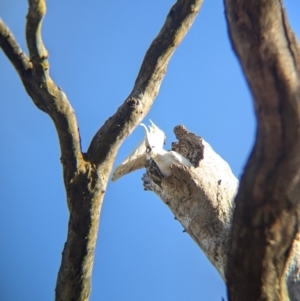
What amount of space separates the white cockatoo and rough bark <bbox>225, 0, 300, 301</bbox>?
2240 millimetres

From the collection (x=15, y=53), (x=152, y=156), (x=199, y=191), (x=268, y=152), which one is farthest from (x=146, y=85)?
(x=152, y=156)

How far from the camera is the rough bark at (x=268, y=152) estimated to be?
57.1 inches

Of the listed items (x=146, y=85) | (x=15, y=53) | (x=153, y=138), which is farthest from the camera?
(x=153, y=138)

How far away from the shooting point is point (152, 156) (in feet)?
13.9

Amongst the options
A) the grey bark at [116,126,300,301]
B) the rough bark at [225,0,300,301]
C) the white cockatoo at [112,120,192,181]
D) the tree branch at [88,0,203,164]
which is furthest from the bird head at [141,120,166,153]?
the rough bark at [225,0,300,301]

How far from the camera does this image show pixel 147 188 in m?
4.45

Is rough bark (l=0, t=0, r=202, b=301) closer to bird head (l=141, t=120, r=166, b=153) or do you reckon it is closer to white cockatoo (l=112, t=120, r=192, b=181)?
white cockatoo (l=112, t=120, r=192, b=181)

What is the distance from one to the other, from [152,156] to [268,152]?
2.75m

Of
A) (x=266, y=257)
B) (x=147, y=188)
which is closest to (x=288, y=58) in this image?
(x=266, y=257)

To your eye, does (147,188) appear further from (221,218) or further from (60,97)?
(60,97)

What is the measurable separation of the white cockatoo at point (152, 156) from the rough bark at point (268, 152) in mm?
2240

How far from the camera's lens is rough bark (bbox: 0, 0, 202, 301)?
2.17m

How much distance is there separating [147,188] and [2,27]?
2769mm

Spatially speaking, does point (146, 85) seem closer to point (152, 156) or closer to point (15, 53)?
point (15, 53)
